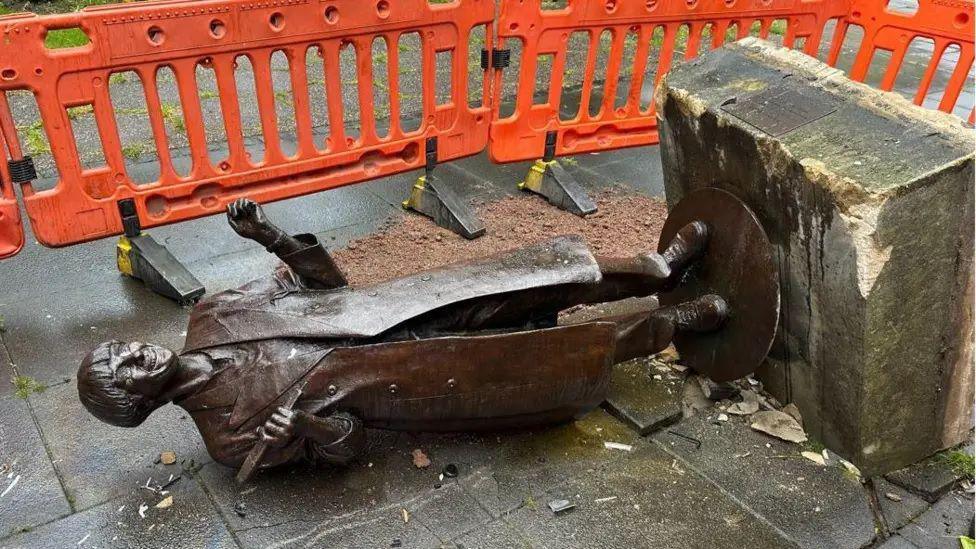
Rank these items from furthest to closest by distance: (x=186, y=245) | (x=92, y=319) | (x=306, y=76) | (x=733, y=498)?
(x=306, y=76)
(x=186, y=245)
(x=92, y=319)
(x=733, y=498)

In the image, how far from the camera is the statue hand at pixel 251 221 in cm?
295

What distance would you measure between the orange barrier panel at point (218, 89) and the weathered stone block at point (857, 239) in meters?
2.03

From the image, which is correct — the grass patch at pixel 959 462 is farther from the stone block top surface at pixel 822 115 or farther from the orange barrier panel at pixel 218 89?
the orange barrier panel at pixel 218 89

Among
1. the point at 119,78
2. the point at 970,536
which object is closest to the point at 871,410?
the point at 970,536

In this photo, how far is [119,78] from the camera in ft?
24.4

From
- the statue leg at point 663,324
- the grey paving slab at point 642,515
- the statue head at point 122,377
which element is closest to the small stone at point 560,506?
the grey paving slab at point 642,515

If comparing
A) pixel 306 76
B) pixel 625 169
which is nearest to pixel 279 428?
pixel 306 76

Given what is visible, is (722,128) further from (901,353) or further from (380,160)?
(380,160)

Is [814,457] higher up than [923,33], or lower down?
lower down

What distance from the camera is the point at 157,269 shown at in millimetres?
4168

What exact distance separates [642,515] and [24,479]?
2460mm

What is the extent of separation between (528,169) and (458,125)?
1061mm

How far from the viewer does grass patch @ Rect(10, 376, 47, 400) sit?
344cm

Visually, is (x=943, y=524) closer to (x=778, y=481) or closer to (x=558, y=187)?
(x=778, y=481)
